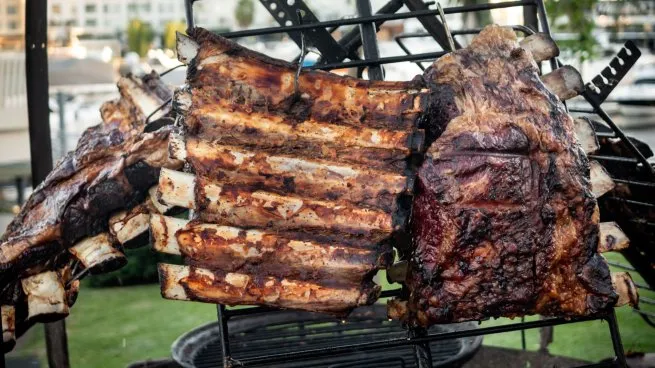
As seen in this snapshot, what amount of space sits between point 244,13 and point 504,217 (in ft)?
120

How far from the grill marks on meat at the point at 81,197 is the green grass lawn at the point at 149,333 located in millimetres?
2550

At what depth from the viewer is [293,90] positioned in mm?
2801

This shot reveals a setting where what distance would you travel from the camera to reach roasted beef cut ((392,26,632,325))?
2.72 meters

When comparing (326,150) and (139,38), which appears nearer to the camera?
(326,150)

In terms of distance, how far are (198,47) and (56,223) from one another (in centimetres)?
104

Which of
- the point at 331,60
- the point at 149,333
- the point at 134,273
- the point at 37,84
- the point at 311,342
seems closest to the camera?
the point at 331,60

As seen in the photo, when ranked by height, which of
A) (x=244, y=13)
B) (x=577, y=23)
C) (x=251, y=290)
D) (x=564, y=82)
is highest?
(x=244, y=13)

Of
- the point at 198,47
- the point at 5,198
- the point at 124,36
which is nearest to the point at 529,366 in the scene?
the point at 198,47

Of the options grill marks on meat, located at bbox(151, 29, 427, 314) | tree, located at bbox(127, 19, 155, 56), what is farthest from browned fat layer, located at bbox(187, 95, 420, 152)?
tree, located at bbox(127, 19, 155, 56)

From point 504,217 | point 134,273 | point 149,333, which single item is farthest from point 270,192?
point 134,273

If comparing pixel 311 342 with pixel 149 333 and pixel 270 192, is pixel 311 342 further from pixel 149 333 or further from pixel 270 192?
pixel 149 333

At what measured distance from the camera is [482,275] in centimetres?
273

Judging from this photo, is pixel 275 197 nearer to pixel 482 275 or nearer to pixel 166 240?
pixel 166 240

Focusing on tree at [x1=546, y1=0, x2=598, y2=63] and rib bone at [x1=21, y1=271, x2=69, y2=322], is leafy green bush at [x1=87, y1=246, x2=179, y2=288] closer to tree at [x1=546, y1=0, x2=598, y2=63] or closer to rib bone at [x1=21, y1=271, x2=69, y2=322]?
rib bone at [x1=21, y1=271, x2=69, y2=322]
